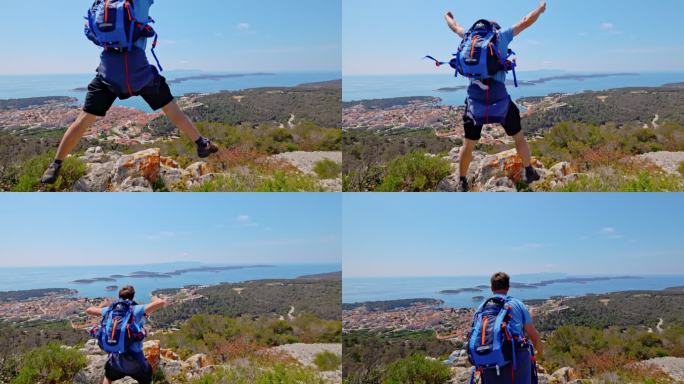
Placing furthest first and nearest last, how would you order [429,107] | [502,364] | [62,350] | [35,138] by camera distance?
[429,107] < [35,138] < [62,350] < [502,364]

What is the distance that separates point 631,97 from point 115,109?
847 cm

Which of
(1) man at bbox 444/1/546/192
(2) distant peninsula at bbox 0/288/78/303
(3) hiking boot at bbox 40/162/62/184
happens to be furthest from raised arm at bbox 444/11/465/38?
(2) distant peninsula at bbox 0/288/78/303

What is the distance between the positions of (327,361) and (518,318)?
3.24 m

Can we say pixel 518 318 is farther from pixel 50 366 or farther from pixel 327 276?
pixel 50 366

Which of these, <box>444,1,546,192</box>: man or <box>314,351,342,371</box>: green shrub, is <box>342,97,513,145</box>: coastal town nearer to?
<box>444,1,546,192</box>: man

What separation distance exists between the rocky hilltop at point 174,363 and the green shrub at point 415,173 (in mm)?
2369

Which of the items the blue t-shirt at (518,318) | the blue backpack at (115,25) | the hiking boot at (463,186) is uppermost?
the blue backpack at (115,25)

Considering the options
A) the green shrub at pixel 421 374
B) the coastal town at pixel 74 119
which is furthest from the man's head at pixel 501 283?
the coastal town at pixel 74 119

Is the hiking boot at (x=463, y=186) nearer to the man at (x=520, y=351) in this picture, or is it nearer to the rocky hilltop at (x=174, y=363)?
the man at (x=520, y=351)

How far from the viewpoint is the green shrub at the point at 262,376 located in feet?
22.8

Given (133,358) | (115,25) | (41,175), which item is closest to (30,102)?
(41,175)

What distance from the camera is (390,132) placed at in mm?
8555

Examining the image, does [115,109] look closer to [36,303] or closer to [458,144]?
[36,303]

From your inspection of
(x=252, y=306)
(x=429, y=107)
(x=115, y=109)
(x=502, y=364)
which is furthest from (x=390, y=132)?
(x=502, y=364)
